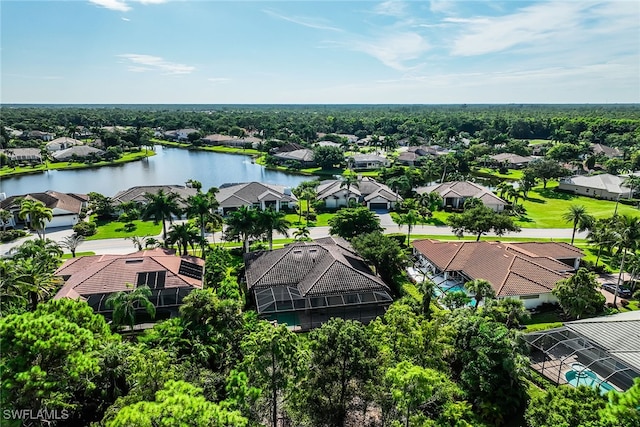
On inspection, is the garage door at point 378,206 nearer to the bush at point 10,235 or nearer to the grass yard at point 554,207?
the grass yard at point 554,207

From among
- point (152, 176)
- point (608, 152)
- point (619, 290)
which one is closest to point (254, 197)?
point (152, 176)

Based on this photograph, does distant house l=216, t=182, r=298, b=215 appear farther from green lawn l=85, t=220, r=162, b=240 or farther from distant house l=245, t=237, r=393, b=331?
distant house l=245, t=237, r=393, b=331

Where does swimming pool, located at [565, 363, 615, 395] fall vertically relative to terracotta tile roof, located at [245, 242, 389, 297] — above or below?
below

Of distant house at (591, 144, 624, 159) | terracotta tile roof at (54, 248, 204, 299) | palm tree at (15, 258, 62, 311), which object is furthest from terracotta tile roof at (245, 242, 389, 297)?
distant house at (591, 144, 624, 159)

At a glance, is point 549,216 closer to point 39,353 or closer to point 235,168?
point 39,353

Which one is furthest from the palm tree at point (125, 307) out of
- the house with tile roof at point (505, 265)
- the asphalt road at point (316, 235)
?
the house with tile roof at point (505, 265)

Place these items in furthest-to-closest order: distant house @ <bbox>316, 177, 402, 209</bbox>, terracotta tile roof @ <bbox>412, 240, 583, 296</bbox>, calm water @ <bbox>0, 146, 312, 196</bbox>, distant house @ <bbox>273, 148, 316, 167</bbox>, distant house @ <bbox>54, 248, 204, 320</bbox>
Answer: distant house @ <bbox>273, 148, 316, 167</bbox>, calm water @ <bbox>0, 146, 312, 196</bbox>, distant house @ <bbox>316, 177, 402, 209</bbox>, terracotta tile roof @ <bbox>412, 240, 583, 296</bbox>, distant house @ <bbox>54, 248, 204, 320</bbox>

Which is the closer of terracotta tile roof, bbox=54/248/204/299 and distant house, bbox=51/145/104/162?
terracotta tile roof, bbox=54/248/204/299
